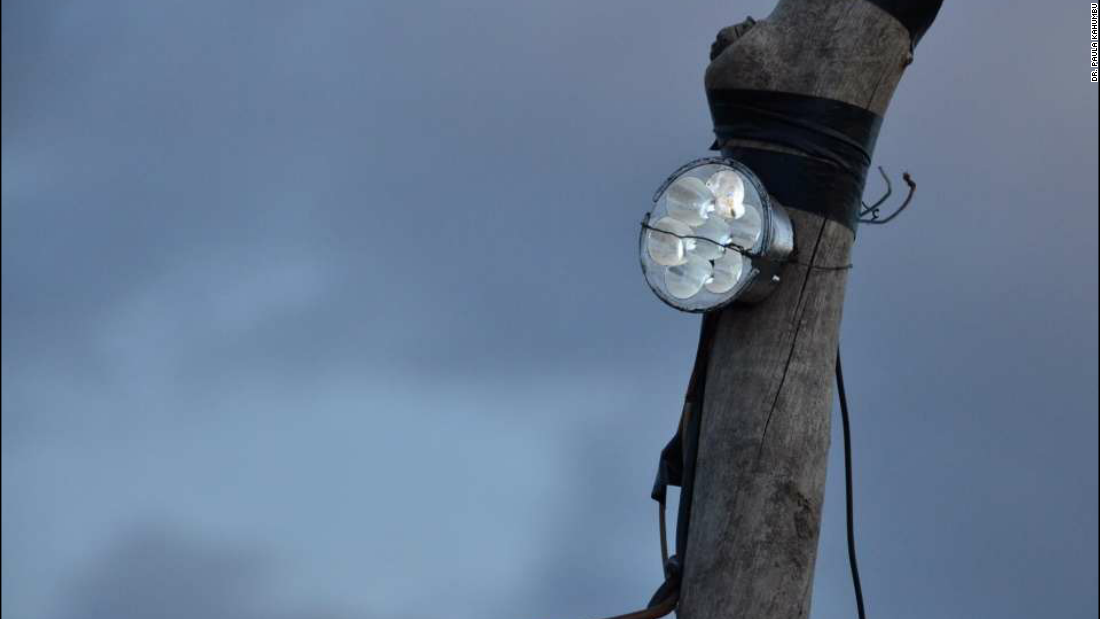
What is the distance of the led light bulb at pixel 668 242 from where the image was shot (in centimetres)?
423

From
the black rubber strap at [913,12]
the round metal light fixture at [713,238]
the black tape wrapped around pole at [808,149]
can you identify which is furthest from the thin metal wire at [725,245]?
the black rubber strap at [913,12]

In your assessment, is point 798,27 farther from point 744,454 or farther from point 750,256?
point 744,454

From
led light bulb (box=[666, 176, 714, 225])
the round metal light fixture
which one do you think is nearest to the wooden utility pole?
the round metal light fixture

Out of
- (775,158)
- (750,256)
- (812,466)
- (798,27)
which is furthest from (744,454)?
(798,27)

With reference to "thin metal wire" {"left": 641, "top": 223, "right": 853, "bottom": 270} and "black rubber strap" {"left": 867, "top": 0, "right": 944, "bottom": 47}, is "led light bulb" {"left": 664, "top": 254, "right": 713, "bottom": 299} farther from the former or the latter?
"black rubber strap" {"left": 867, "top": 0, "right": 944, "bottom": 47}

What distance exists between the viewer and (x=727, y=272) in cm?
415

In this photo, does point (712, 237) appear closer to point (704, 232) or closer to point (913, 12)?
point (704, 232)

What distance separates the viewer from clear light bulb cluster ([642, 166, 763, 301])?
4145mm

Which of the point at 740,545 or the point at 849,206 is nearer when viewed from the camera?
the point at 740,545

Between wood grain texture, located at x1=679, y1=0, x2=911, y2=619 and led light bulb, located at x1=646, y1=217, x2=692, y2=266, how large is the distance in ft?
0.64

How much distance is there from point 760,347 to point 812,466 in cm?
31

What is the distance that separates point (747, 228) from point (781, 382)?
380 mm

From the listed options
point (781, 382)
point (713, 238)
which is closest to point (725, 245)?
point (713, 238)

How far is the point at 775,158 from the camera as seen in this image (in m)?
4.33
